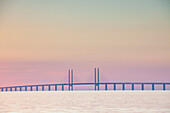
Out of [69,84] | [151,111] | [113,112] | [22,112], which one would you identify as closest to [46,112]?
[22,112]

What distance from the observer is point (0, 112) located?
46.7m

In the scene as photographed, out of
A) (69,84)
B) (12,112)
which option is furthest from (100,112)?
(69,84)

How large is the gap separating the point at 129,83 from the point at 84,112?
14969 centimetres

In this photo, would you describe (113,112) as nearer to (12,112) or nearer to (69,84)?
(12,112)

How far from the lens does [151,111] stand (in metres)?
48.5

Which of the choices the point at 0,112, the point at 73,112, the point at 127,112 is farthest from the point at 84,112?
the point at 0,112

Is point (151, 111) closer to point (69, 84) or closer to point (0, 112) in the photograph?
point (0, 112)

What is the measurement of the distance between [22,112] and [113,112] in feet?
27.4

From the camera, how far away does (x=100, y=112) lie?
154ft

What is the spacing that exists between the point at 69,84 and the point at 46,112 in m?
144

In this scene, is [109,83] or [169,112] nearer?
[169,112]

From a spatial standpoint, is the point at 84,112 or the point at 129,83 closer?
the point at 84,112

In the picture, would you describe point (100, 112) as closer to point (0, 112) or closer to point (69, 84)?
point (0, 112)

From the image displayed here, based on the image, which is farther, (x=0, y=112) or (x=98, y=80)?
(x=98, y=80)
